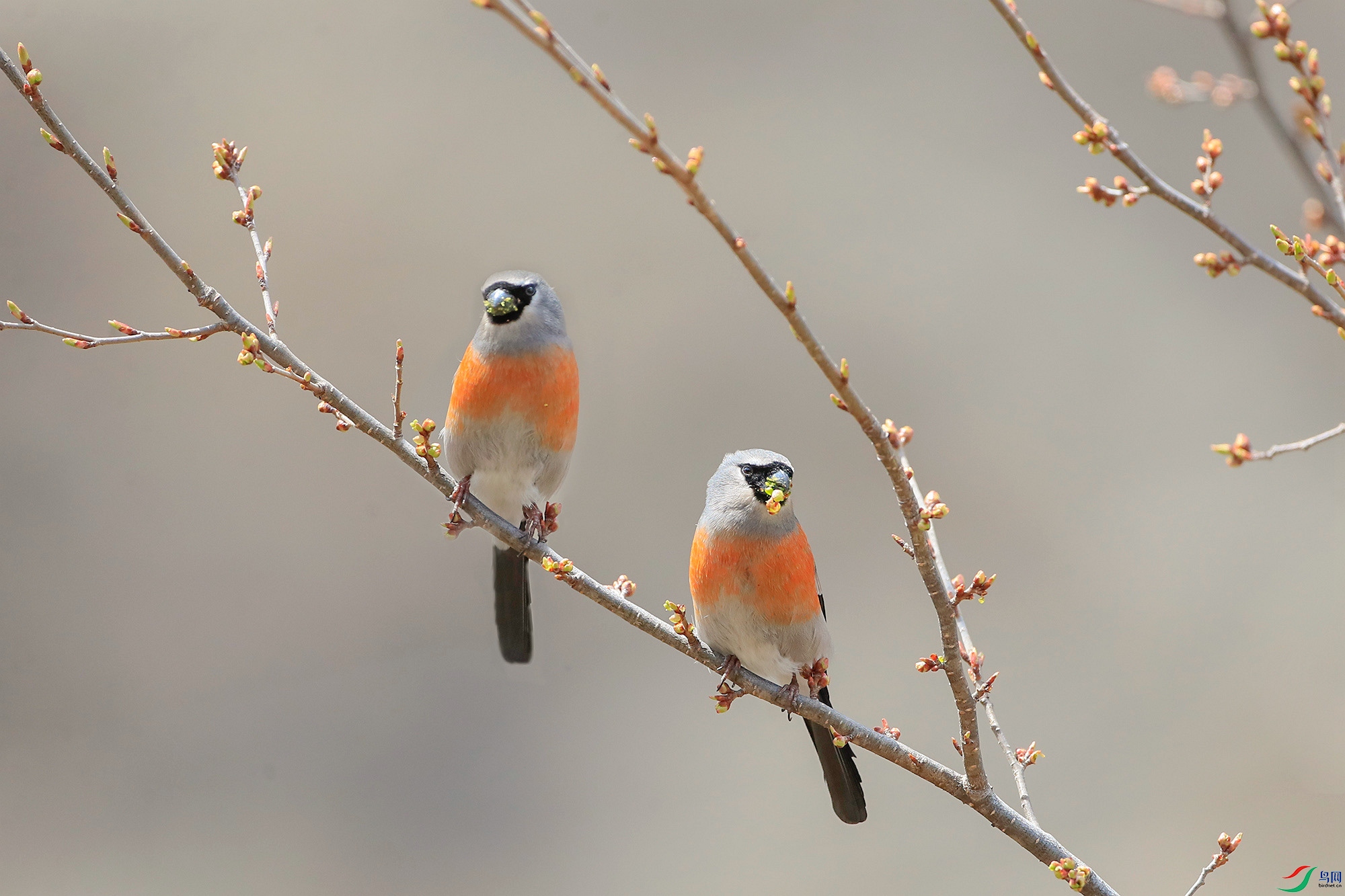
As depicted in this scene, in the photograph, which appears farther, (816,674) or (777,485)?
(816,674)

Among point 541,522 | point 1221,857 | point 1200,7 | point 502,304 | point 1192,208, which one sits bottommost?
point 1221,857

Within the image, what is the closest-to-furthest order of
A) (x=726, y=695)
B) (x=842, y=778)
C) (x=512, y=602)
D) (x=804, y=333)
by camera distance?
(x=804, y=333) → (x=726, y=695) → (x=842, y=778) → (x=512, y=602)

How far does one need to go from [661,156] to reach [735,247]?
0.12 m

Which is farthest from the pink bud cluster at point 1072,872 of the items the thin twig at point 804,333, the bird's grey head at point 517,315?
the bird's grey head at point 517,315

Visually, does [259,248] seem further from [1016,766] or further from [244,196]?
[1016,766]

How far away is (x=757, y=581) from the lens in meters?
2.19

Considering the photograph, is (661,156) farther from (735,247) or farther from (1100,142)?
(1100,142)

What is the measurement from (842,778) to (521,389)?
3.80 ft

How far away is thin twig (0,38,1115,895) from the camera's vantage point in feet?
5.26

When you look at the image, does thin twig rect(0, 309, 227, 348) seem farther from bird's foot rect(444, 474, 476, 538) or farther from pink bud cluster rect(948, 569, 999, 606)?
pink bud cluster rect(948, 569, 999, 606)

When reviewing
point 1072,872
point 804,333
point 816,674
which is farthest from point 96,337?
point 1072,872

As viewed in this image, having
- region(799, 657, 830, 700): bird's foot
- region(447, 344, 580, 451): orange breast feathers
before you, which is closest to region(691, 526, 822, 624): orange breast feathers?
region(799, 657, 830, 700): bird's foot

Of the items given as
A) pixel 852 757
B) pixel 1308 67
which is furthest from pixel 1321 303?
pixel 852 757

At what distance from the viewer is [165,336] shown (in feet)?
5.50
